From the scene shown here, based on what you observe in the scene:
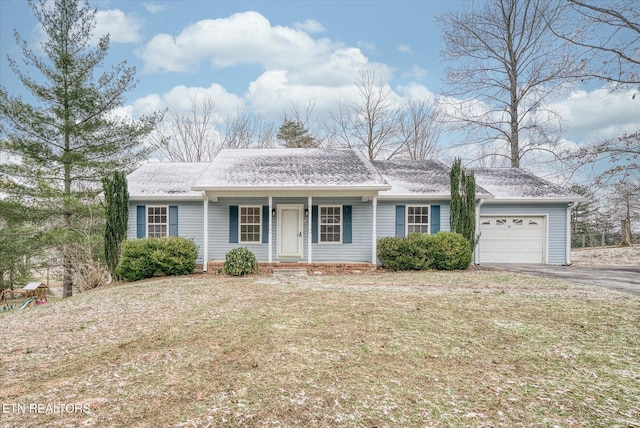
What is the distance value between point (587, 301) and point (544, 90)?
16060mm

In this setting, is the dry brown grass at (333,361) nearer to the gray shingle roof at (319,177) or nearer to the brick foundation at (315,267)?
the brick foundation at (315,267)

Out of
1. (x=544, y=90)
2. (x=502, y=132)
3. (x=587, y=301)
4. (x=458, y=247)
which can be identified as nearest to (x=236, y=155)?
(x=458, y=247)

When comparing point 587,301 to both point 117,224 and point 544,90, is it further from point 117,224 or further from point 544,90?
point 544,90

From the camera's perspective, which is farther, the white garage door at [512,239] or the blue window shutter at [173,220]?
the white garage door at [512,239]

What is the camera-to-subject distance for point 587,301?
6.09 meters

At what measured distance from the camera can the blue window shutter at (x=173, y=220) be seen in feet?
39.2

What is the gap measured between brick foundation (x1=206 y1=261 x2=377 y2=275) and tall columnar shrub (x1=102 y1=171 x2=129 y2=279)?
9.12 feet

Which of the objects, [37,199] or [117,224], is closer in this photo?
[117,224]

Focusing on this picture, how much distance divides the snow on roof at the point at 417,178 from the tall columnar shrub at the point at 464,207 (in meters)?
0.49

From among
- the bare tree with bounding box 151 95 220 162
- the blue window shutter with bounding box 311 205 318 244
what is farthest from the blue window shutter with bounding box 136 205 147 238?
the bare tree with bounding box 151 95 220 162

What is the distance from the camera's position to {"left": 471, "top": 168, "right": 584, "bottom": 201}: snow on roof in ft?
40.4

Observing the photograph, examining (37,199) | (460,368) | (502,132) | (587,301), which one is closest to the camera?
(460,368)

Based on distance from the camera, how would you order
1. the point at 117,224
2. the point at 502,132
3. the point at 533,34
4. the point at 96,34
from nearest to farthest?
the point at 117,224 → the point at 96,34 → the point at 533,34 → the point at 502,132
